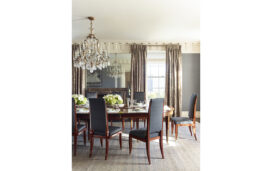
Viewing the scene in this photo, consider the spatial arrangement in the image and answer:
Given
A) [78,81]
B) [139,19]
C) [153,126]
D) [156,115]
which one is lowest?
[153,126]

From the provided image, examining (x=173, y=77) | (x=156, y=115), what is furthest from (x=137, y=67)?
(x=156, y=115)

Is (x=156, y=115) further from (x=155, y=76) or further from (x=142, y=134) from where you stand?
(x=155, y=76)

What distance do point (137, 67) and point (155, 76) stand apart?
0.76 metres

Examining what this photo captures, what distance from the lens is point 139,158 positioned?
105 inches

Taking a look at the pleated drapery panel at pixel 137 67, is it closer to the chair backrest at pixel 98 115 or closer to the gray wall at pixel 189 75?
the gray wall at pixel 189 75

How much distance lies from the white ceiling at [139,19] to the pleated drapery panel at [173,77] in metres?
0.39
